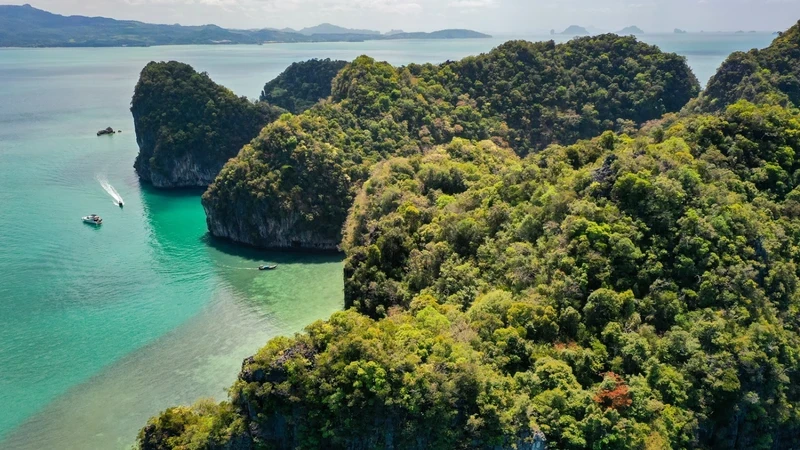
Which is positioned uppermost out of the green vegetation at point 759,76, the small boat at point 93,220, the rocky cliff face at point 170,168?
the green vegetation at point 759,76

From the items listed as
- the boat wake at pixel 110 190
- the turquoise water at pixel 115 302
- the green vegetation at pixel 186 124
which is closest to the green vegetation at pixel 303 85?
the green vegetation at pixel 186 124

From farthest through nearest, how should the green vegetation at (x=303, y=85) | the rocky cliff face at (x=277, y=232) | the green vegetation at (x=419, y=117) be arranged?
the green vegetation at (x=303, y=85) < the green vegetation at (x=419, y=117) < the rocky cliff face at (x=277, y=232)

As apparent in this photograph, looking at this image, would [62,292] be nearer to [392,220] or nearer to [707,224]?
[392,220]

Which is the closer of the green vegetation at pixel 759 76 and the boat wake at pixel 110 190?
the green vegetation at pixel 759 76

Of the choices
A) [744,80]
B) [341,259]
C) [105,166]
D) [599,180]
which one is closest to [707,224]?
[599,180]

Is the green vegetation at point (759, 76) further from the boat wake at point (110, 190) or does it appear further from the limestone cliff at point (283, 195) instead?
the boat wake at point (110, 190)

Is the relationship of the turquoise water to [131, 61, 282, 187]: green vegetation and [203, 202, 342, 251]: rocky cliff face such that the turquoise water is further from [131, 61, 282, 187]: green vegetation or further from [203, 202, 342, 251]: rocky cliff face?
[131, 61, 282, 187]: green vegetation
